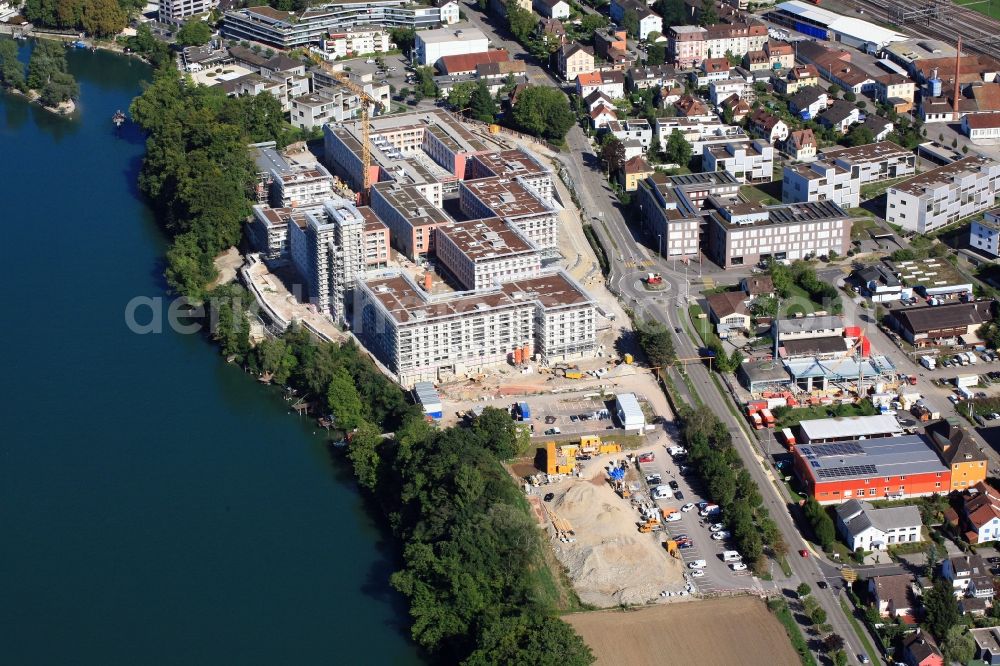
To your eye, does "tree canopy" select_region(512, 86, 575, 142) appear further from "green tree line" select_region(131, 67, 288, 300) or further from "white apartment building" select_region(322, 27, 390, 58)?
"white apartment building" select_region(322, 27, 390, 58)

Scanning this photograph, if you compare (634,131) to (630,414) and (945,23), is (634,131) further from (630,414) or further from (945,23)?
(945,23)

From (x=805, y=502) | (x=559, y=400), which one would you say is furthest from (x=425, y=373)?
(x=805, y=502)

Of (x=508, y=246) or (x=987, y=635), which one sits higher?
(x=508, y=246)

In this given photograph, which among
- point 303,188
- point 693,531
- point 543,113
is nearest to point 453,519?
point 693,531

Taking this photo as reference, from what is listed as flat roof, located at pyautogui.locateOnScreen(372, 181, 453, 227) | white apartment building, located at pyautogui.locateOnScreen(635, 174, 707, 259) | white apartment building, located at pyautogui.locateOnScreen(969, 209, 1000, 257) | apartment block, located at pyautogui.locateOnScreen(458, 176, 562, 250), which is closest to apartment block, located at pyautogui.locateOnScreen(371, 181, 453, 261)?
flat roof, located at pyautogui.locateOnScreen(372, 181, 453, 227)

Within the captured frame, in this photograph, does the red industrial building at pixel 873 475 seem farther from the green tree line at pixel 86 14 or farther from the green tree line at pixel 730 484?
the green tree line at pixel 86 14

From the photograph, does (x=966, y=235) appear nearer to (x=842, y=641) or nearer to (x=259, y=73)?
(x=842, y=641)
